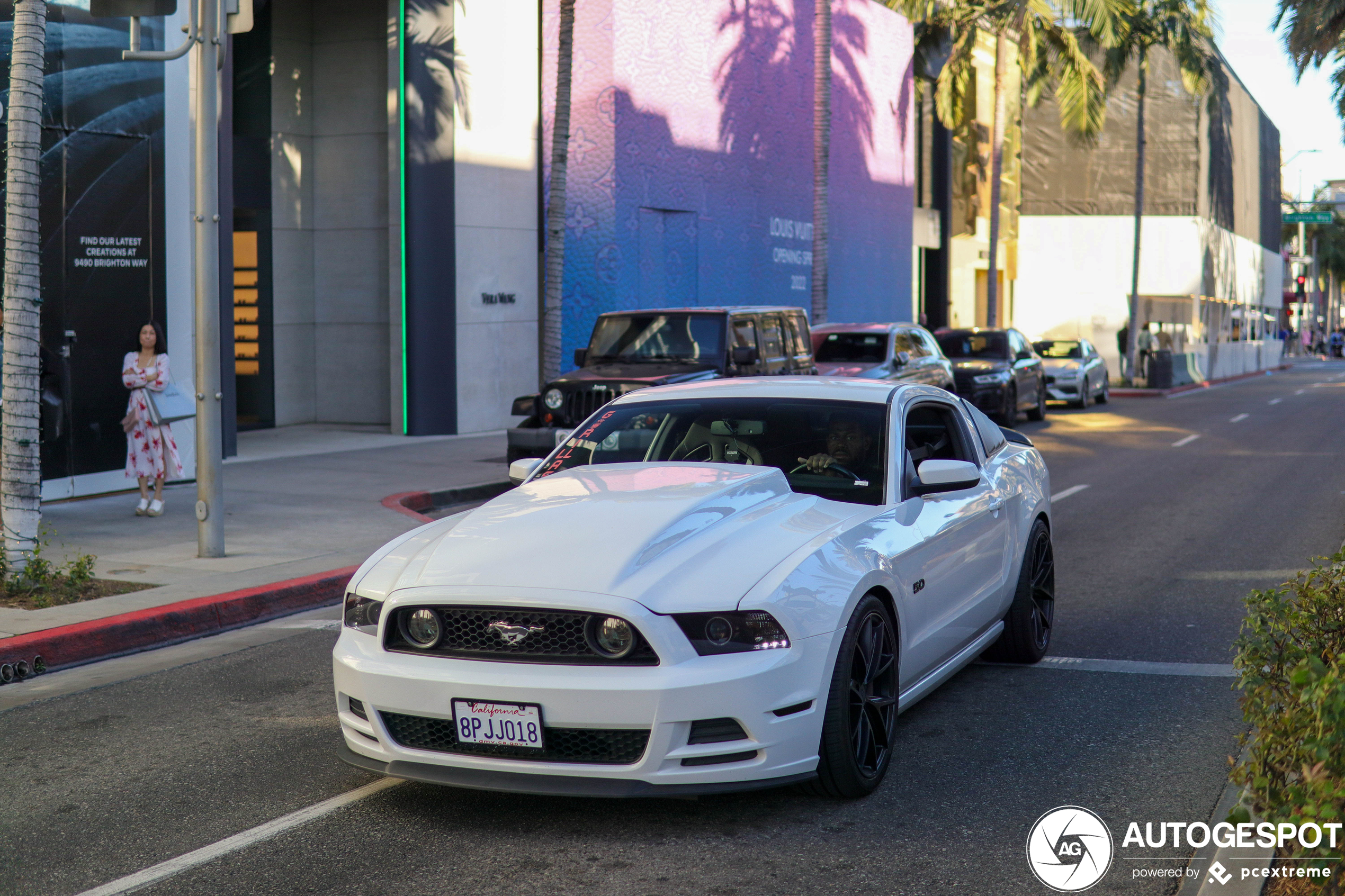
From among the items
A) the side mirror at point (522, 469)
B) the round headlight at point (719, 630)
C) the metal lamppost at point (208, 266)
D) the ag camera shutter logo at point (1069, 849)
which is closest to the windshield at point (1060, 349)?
the metal lamppost at point (208, 266)

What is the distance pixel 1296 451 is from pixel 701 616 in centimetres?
1758

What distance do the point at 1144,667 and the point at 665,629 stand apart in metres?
3.71

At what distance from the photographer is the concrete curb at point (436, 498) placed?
13.4m

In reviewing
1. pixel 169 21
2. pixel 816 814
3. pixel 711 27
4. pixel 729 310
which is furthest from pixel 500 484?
pixel 711 27

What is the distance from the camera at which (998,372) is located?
24.0 m

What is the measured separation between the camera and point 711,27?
27250 millimetres

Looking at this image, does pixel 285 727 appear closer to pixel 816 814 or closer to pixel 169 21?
pixel 816 814

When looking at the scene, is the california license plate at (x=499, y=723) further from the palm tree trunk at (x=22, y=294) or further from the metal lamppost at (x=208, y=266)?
the metal lamppost at (x=208, y=266)

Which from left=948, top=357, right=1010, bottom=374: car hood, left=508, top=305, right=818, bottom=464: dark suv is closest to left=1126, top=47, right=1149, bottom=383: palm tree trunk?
left=948, top=357, right=1010, bottom=374: car hood

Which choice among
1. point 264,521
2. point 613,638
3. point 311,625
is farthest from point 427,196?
point 613,638

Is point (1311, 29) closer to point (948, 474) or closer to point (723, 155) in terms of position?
point (723, 155)

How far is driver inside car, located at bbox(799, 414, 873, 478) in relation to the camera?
605 cm

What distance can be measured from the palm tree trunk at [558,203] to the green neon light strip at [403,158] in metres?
3.13

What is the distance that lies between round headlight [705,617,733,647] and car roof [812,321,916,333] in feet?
51.3
